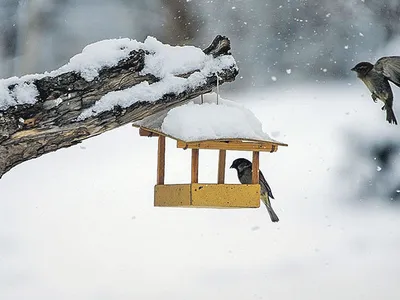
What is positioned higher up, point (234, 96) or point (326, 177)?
point (234, 96)

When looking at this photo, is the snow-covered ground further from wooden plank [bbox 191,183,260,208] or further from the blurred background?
wooden plank [bbox 191,183,260,208]

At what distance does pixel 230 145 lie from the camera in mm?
1562

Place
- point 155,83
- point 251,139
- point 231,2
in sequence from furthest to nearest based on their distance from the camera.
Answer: point 231,2, point 251,139, point 155,83

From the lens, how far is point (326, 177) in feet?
8.68

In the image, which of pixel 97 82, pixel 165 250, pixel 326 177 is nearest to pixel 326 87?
pixel 326 177

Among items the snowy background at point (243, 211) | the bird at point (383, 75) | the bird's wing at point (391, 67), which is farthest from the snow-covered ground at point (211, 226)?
the bird's wing at point (391, 67)

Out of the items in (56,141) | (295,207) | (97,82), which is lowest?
(295,207)

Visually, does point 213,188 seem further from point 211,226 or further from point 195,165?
point 211,226

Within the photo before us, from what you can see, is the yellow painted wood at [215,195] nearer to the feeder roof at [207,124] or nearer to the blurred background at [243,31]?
the feeder roof at [207,124]

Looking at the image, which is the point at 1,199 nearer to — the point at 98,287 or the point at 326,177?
the point at 98,287

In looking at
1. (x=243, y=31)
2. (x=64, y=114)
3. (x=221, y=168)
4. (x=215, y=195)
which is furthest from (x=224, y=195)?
(x=243, y=31)

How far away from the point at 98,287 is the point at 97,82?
142cm

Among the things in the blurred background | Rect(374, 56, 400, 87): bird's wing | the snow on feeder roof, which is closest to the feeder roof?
the snow on feeder roof

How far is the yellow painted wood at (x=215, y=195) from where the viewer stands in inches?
61.4
